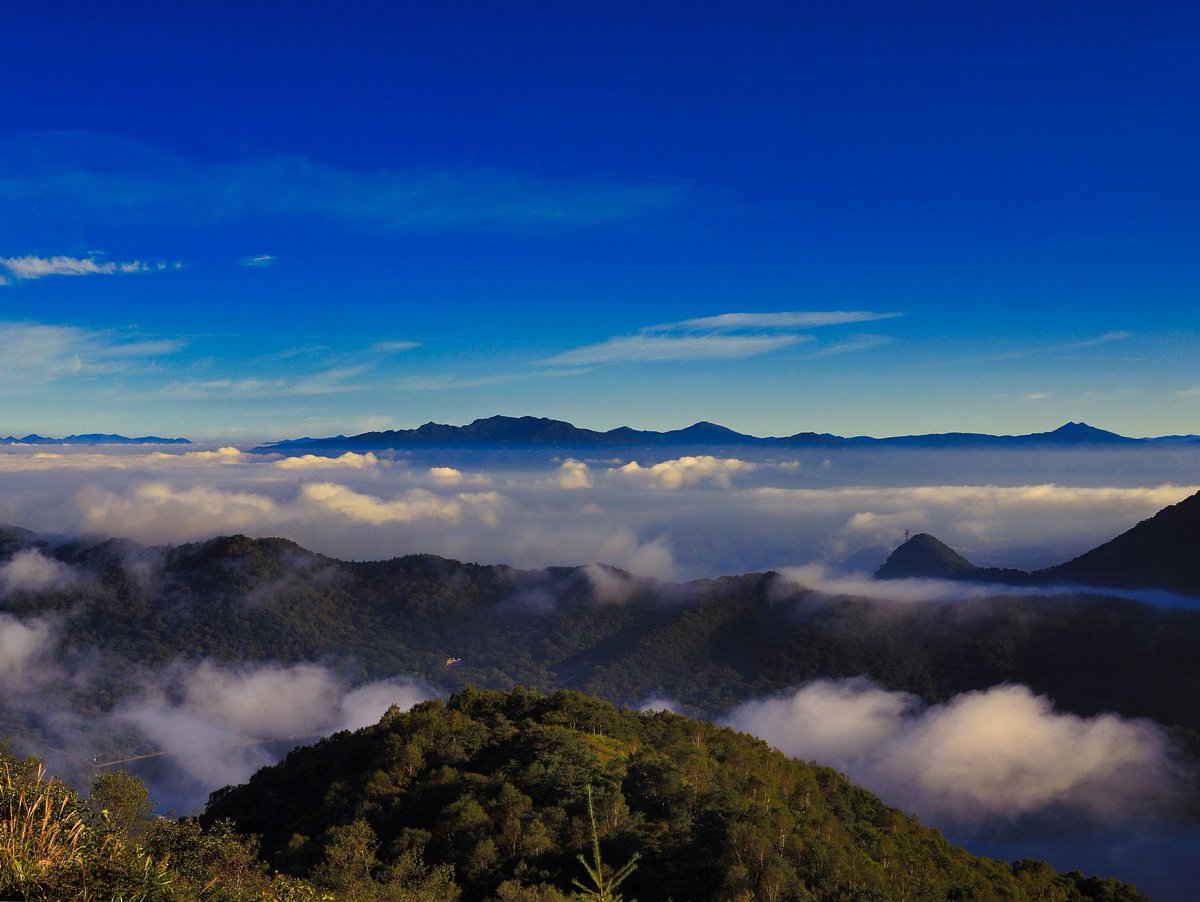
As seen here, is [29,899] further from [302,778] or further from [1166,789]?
[1166,789]

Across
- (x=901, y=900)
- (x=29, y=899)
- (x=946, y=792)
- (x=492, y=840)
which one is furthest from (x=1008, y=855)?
(x=29, y=899)

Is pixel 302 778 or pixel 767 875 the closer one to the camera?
pixel 767 875

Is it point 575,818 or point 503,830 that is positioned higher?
point 503,830

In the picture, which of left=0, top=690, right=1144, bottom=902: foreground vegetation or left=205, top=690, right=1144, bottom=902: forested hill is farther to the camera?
left=205, top=690, right=1144, bottom=902: forested hill

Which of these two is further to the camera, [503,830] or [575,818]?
[575,818]
